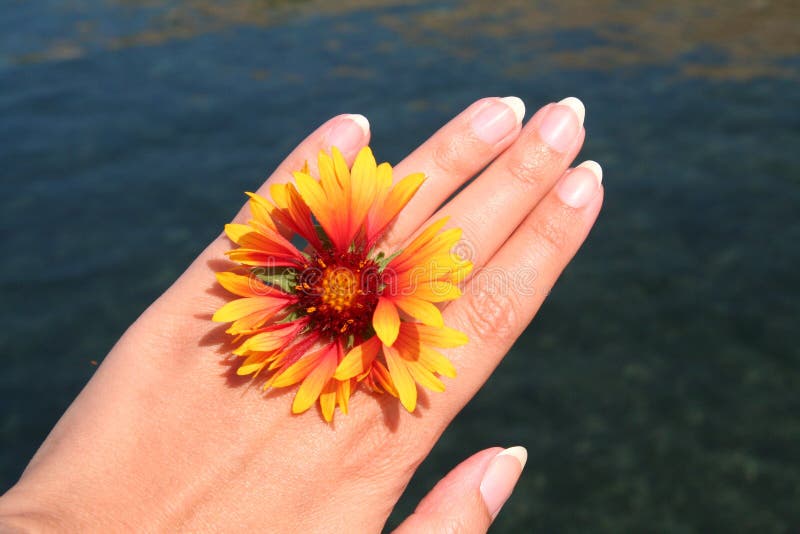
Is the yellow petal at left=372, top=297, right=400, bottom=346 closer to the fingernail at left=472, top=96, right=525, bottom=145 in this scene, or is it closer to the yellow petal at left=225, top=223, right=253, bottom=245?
the yellow petal at left=225, top=223, right=253, bottom=245

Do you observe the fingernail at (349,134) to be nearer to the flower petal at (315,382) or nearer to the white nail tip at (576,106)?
the white nail tip at (576,106)

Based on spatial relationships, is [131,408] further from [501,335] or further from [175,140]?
[175,140]

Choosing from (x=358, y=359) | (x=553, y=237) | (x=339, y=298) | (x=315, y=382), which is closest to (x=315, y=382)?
(x=315, y=382)

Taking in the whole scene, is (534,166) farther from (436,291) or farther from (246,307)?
(246,307)

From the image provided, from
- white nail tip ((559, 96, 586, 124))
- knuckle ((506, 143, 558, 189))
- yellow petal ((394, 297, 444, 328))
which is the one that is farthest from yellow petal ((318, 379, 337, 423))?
white nail tip ((559, 96, 586, 124))

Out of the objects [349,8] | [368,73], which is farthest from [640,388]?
[349,8]

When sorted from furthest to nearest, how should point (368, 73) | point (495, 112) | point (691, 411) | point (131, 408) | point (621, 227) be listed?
point (368, 73), point (621, 227), point (691, 411), point (495, 112), point (131, 408)
